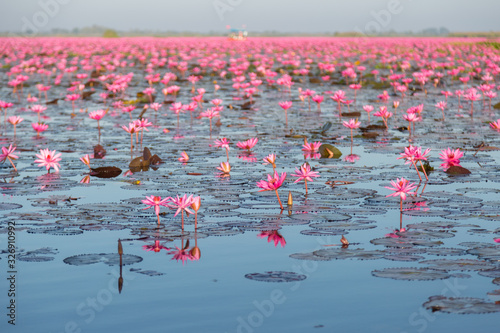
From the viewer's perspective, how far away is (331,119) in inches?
499

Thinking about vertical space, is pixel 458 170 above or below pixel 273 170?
above

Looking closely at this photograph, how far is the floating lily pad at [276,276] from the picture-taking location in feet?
12.7

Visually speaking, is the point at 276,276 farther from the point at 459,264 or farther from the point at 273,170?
the point at 273,170

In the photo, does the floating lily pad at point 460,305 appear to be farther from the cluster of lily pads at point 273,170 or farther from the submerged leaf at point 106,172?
the submerged leaf at point 106,172

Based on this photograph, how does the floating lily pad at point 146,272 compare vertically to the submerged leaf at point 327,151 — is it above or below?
below

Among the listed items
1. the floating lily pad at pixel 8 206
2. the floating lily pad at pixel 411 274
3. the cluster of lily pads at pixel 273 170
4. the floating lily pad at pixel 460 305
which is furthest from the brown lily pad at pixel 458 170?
the floating lily pad at pixel 8 206

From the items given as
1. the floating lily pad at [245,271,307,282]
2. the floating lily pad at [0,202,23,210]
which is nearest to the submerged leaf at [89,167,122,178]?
the floating lily pad at [0,202,23,210]

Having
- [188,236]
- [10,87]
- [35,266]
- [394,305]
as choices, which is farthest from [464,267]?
[10,87]

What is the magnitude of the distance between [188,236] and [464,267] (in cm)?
181

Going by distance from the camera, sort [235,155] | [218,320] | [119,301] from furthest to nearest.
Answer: [235,155], [119,301], [218,320]

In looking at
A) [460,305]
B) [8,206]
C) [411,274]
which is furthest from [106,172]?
[460,305]

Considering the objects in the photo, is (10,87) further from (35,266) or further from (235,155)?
(35,266)

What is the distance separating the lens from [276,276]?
3920 millimetres

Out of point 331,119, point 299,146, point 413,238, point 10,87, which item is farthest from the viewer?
Result: point 10,87
